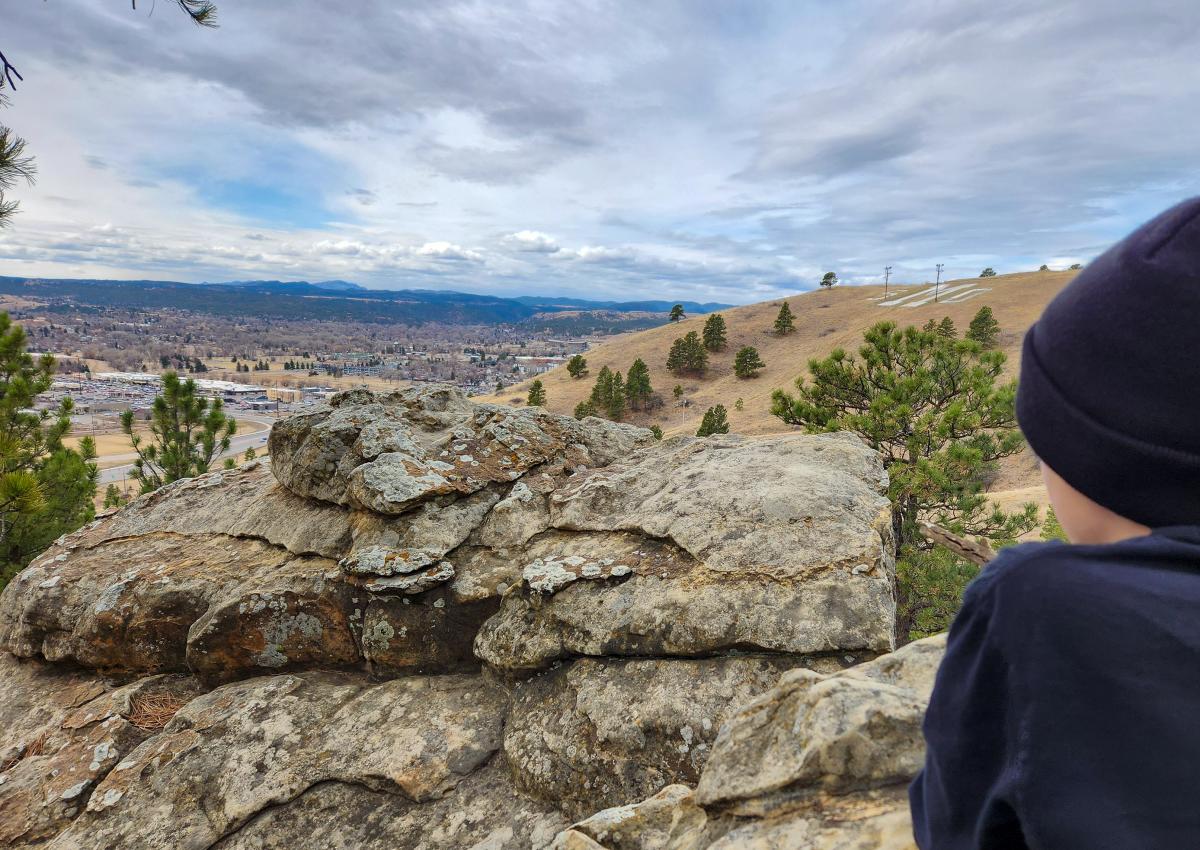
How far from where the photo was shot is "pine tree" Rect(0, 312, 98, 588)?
7.16 m

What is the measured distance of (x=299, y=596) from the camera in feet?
22.0

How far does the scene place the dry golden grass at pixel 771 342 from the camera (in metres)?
52.7

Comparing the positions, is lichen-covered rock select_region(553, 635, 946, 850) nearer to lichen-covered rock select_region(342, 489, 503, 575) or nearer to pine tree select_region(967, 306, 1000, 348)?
lichen-covered rock select_region(342, 489, 503, 575)

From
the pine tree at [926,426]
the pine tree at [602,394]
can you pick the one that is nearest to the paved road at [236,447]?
the pine tree at [602,394]

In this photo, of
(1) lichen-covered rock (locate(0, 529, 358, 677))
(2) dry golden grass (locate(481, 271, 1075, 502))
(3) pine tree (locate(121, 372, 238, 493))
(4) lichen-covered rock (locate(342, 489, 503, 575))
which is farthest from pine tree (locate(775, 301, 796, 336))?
(1) lichen-covered rock (locate(0, 529, 358, 677))

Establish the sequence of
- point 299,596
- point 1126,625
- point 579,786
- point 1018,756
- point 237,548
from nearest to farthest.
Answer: point 1126,625 → point 1018,756 → point 579,786 → point 299,596 → point 237,548

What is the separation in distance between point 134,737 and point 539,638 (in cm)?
442

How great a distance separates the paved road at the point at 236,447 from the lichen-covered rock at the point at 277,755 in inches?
2880

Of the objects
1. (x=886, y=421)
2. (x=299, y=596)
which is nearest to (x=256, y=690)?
(x=299, y=596)

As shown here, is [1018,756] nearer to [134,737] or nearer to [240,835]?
[240,835]

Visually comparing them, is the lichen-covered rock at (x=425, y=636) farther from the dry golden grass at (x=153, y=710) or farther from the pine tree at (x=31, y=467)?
the pine tree at (x=31, y=467)

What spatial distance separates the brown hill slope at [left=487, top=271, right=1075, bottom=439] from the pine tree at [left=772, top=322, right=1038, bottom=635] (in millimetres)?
29338

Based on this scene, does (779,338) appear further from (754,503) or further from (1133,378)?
(1133,378)

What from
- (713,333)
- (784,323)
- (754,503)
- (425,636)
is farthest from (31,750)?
(784,323)
